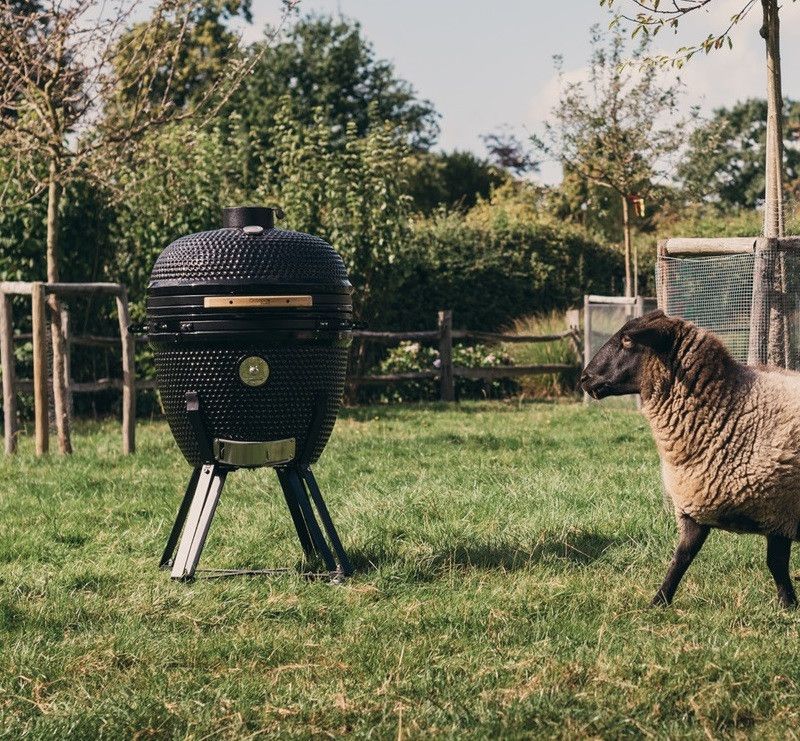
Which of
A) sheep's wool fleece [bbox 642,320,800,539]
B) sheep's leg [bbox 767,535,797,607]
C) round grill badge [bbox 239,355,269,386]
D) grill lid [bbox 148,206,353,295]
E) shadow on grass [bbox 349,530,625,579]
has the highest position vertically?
grill lid [bbox 148,206,353,295]

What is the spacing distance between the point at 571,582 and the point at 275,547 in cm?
168

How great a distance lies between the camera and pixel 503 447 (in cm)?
1027

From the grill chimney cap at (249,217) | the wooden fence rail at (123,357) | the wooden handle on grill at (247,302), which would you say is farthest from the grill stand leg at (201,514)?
the wooden fence rail at (123,357)

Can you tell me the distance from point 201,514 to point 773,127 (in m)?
4.49

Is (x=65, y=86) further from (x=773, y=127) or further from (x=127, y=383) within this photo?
(x=773, y=127)

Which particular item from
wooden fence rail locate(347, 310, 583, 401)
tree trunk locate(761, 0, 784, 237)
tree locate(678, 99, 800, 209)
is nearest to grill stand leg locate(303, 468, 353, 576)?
tree trunk locate(761, 0, 784, 237)

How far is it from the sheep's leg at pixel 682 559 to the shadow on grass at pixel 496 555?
2.33ft

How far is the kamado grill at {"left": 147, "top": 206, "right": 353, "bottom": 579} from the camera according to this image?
528cm

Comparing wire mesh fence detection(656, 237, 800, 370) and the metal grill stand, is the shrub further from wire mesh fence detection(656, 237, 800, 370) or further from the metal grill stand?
the metal grill stand

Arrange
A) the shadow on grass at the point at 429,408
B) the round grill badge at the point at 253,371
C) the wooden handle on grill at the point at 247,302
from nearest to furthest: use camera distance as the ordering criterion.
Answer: the wooden handle on grill at the point at 247,302 < the round grill badge at the point at 253,371 < the shadow on grass at the point at 429,408

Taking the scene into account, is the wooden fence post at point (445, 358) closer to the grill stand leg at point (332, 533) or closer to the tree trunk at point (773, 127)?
the tree trunk at point (773, 127)

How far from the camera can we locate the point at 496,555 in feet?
19.4

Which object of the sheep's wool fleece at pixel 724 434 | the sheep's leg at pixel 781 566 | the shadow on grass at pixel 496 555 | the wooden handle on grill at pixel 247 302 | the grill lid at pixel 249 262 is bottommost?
the shadow on grass at pixel 496 555

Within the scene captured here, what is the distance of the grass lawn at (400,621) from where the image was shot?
12.1ft
